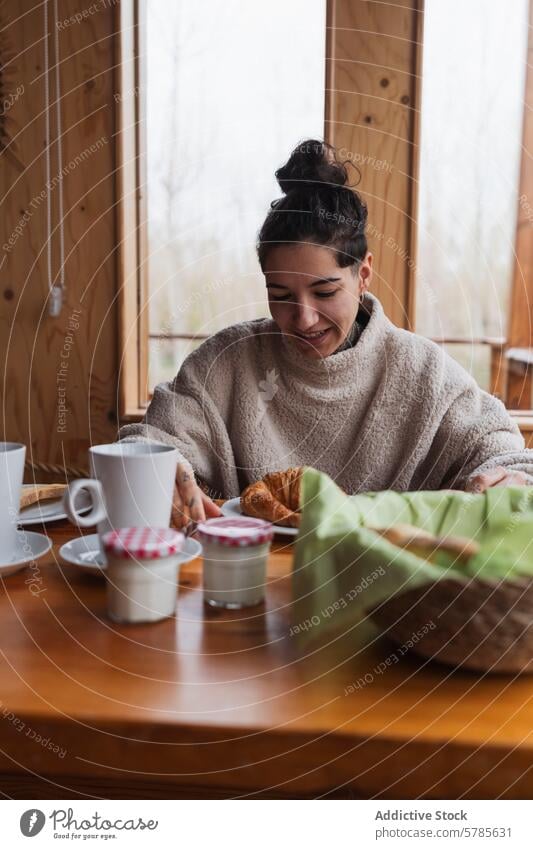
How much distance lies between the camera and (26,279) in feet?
6.11

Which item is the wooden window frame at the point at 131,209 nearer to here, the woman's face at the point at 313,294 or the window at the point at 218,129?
the window at the point at 218,129

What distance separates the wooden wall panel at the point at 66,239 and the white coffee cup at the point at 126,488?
1.26 metres

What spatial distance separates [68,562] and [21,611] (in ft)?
0.33

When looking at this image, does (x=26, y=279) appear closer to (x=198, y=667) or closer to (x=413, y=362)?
(x=413, y=362)

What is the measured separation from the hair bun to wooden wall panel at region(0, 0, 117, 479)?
78 centimetres

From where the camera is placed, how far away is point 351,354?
3.80ft

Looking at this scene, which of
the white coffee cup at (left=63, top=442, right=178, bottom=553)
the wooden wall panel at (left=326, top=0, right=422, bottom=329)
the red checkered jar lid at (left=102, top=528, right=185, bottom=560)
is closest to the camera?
the red checkered jar lid at (left=102, top=528, right=185, bottom=560)

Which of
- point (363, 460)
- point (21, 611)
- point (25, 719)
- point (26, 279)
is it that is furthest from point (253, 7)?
point (25, 719)

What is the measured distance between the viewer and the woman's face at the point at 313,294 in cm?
107

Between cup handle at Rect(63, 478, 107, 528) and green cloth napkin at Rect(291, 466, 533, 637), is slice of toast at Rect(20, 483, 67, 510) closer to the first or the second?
cup handle at Rect(63, 478, 107, 528)

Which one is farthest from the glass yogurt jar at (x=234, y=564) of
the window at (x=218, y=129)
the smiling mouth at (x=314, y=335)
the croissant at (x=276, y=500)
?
the window at (x=218, y=129)

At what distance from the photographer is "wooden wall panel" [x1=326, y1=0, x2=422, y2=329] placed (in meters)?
1.67

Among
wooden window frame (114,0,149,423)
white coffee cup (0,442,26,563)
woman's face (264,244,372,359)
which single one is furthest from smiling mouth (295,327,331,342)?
wooden window frame (114,0,149,423)
